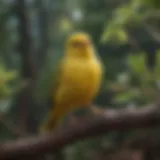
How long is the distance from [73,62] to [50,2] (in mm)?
184

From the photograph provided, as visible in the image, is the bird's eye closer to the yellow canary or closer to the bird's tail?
the yellow canary

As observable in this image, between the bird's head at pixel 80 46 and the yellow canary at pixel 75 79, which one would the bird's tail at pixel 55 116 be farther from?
the bird's head at pixel 80 46

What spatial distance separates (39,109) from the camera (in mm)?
852

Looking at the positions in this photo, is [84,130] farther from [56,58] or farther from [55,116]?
[56,58]

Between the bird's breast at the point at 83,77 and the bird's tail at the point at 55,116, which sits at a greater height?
the bird's breast at the point at 83,77

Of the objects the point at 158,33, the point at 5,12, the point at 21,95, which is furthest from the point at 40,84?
the point at 158,33

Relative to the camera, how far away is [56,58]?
0.90m

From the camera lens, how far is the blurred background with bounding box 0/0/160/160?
0.79 meters

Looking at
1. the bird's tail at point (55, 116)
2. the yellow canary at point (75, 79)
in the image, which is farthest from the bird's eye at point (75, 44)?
the bird's tail at point (55, 116)

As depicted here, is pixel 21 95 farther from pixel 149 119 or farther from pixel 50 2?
pixel 149 119

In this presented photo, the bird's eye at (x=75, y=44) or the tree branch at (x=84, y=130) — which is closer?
the tree branch at (x=84, y=130)

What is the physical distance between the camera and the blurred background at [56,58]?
790 mm

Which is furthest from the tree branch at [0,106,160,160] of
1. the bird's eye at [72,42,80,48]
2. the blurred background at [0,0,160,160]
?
the bird's eye at [72,42,80,48]

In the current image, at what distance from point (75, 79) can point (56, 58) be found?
0.14 metres
